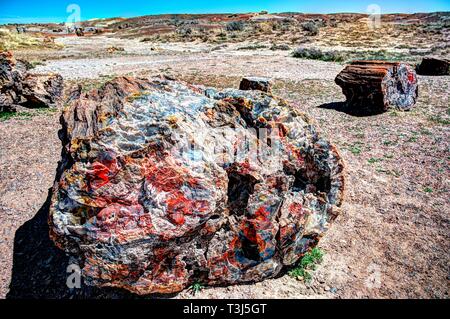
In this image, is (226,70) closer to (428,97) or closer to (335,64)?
(335,64)

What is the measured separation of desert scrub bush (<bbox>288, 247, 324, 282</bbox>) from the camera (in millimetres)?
4965

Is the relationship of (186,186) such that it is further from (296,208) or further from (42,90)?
(42,90)

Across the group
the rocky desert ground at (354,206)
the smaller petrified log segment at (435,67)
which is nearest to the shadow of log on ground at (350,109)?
the rocky desert ground at (354,206)

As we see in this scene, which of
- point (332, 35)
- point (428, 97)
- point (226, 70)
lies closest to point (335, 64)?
point (226, 70)

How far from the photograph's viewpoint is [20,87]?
13.1 metres

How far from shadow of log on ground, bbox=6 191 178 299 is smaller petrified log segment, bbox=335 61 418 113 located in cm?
1074

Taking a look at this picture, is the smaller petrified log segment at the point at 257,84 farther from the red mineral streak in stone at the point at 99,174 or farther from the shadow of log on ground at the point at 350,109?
the red mineral streak in stone at the point at 99,174

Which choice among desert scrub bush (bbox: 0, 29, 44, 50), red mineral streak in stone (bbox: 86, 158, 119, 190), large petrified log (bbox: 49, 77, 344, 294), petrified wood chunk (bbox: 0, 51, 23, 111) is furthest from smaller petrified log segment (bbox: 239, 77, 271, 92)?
desert scrub bush (bbox: 0, 29, 44, 50)

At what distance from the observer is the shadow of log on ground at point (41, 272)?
4645mm

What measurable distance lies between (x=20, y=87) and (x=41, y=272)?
1074 cm

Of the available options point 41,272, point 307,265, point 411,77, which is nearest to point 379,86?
point 411,77

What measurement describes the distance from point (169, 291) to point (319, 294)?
7.14 ft

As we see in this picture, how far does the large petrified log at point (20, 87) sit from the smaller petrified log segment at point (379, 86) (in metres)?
12.0

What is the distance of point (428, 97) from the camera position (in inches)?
534
